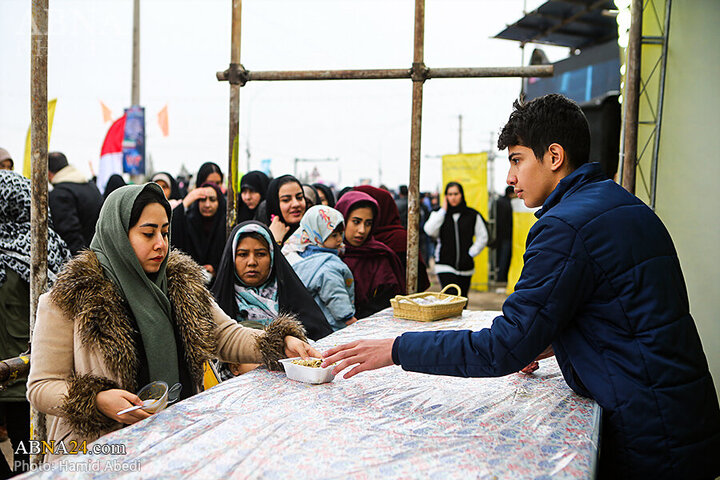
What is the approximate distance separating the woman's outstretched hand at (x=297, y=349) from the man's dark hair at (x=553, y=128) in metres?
1.09

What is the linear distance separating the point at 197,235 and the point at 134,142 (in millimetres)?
4581

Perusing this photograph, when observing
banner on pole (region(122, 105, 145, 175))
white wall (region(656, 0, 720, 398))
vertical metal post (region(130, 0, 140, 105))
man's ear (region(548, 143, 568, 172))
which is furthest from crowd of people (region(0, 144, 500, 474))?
vertical metal post (region(130, 0, 140, 105))

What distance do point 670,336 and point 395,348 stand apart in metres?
0.79

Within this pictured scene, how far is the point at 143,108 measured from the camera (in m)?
8.95

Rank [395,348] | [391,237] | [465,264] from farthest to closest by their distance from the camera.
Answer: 1. [465,264]
2. [391,237]
3. [395,348]

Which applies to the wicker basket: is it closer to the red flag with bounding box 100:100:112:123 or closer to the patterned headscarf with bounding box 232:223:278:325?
the patterned headscarf with bounding box 232:223:278:325

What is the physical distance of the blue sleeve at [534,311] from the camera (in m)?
1.51

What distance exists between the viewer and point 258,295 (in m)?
2.98

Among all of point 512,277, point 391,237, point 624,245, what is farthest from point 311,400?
point 512,277

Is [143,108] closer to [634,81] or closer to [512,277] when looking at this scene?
[512,277]

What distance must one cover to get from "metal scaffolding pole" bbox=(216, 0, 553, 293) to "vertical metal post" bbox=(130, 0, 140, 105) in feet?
25.4

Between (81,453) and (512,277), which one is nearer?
(81,453)

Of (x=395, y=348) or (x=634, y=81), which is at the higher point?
(x=634, y=81)

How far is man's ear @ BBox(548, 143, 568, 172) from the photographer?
5.79 ft
